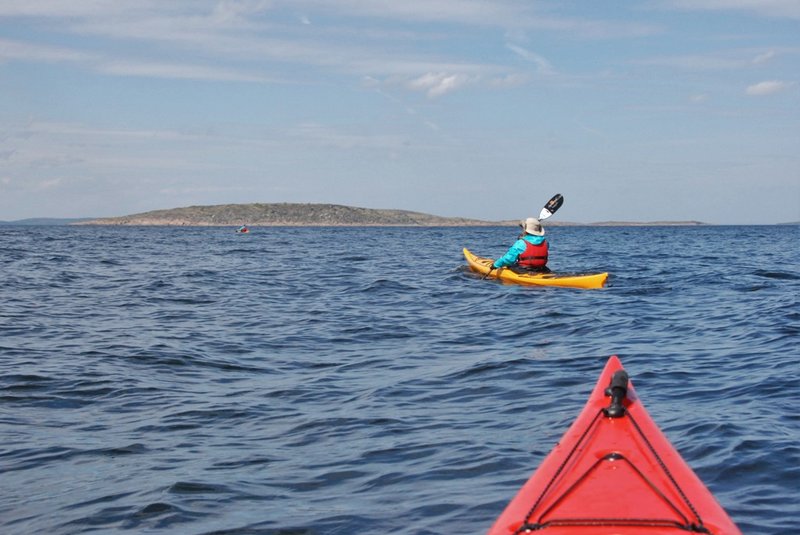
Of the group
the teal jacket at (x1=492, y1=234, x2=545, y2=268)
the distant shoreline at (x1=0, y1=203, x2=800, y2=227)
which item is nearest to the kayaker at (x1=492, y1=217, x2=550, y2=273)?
the teal jacket at (x1=492, y1=234, x2=545, y2=268)

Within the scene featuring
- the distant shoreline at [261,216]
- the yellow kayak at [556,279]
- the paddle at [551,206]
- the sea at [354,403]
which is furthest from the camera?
the distant shoreline at [261,216]

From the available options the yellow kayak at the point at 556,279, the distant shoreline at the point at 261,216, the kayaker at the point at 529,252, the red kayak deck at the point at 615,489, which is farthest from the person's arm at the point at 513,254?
the distant shoreline at the point at 261,216

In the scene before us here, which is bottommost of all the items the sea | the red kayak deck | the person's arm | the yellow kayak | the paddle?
the sea

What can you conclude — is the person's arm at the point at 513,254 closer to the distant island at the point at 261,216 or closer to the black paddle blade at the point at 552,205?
the black paddle blade at the point at 552,205

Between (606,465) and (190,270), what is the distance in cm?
2456

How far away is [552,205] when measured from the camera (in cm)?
2220

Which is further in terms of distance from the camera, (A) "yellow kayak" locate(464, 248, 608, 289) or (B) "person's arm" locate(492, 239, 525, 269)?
(B) "person's arm" locate(492, 239, 525, 269)

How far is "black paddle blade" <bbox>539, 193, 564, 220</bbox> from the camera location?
21925 mm

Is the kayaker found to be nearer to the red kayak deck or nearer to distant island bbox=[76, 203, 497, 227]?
the red kayak deck

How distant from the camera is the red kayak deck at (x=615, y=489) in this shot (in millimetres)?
4102

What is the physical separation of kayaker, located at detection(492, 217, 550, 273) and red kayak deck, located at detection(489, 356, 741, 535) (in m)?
14.5

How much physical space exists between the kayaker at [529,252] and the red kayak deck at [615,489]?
14480 millimetres

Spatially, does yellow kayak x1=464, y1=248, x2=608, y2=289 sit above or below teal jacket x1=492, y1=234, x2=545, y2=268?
below

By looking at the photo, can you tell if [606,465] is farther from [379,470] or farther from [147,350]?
[147,350]
